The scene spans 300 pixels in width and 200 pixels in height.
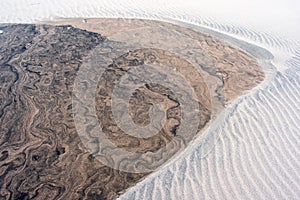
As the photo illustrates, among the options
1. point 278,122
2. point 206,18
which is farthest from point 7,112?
point 206,18

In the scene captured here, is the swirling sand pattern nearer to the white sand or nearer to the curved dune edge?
the white sand

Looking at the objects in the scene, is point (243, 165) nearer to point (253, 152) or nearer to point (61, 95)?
point (253, 152)

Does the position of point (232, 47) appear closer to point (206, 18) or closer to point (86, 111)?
point (206, 18)

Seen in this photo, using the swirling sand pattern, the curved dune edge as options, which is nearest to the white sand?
the swirling sand pattern

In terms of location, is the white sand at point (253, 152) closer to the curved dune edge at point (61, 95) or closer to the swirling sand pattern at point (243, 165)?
the swirling sand pattern at point (243, 165)

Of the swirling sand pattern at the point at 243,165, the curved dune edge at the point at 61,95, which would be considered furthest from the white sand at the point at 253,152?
the curved dune edge at the point at 61,95

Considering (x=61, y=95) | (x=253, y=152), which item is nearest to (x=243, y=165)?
(x=253, y=152)

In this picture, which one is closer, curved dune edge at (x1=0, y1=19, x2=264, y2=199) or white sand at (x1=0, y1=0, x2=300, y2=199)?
white sand at (x1=0, y1=0, x2=300, y2=199)

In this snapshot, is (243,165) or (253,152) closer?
(243,165)

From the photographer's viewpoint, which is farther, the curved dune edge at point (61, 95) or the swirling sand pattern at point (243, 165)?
the curved dune edge at point (61, 95)
